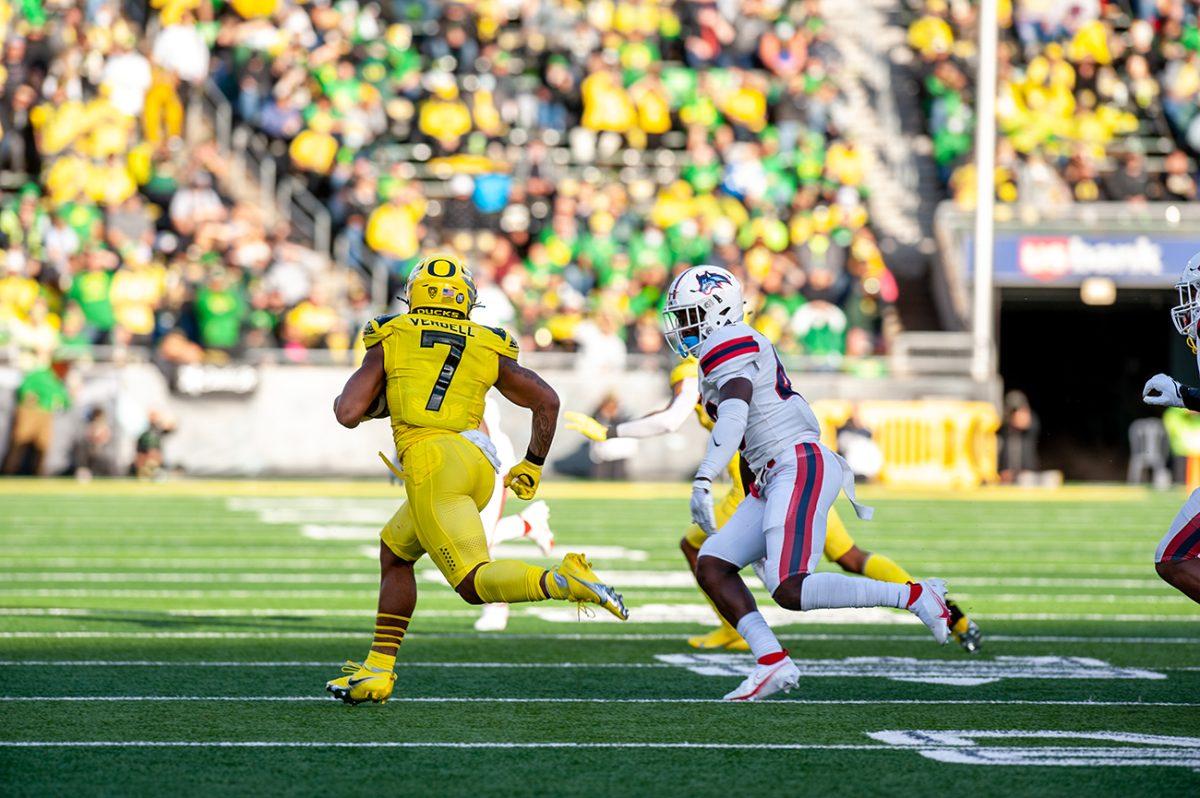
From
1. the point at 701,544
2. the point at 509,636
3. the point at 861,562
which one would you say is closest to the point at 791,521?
the point at 861,562

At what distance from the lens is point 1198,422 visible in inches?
888

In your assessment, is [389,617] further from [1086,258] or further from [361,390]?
[1086,258]

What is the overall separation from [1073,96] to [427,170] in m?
8.21

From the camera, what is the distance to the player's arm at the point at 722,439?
6840mm

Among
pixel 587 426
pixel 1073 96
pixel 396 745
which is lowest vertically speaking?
pixel 396 745

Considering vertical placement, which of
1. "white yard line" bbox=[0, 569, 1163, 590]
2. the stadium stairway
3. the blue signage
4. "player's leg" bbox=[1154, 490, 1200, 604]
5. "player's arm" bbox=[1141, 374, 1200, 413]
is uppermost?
the stadium stairway

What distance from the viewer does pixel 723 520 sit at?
29.5 feet

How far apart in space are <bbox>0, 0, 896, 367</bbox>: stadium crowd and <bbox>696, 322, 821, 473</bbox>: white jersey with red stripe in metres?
12.7

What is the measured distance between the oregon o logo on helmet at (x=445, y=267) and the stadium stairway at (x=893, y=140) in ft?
55.1

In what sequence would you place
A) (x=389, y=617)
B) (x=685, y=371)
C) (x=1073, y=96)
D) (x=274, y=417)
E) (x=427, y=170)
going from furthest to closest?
(x=1073, y=96), (x=427, y=170), (x=274, y=417), (x=685, y=371), (x=389, y=617)

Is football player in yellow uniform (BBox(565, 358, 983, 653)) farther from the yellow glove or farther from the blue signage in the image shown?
the blue signage

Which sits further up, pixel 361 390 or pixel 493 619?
pixel 361 390

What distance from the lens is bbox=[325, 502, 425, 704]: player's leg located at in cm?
697

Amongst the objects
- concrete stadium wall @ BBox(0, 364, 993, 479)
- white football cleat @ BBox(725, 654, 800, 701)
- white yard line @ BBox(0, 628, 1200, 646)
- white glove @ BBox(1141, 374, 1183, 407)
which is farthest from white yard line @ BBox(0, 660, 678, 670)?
concrete stadium wall @ BBox(0, 364, 993, 479)
